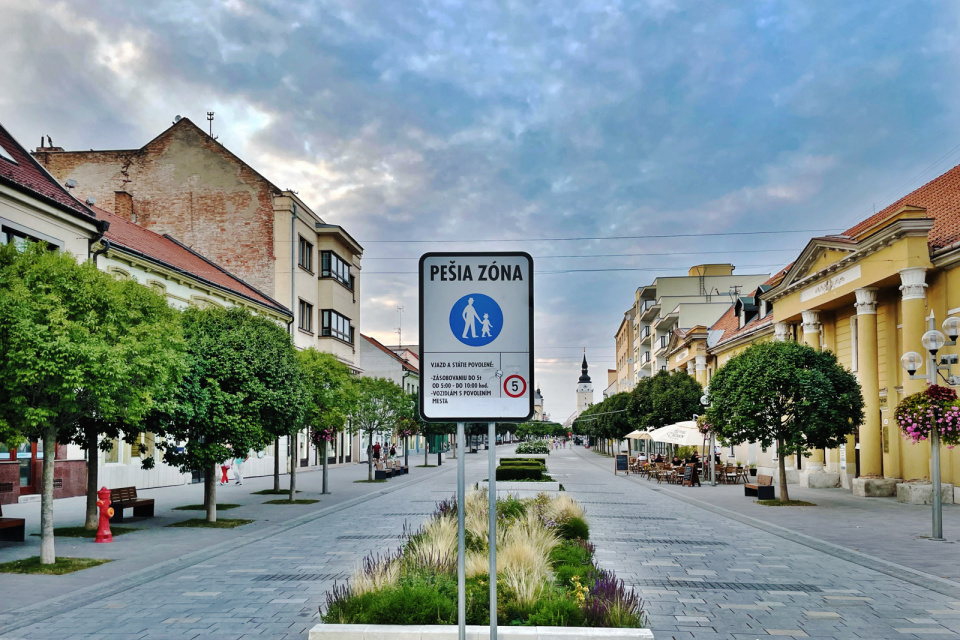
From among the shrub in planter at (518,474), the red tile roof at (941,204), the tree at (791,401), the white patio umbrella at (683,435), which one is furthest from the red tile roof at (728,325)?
the shrub in planter at (518,474)

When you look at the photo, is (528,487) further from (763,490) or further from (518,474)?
(763,490)

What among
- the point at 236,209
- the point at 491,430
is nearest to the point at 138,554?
the point at 491,430

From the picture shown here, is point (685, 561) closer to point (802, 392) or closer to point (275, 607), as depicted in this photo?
point (275, 607)

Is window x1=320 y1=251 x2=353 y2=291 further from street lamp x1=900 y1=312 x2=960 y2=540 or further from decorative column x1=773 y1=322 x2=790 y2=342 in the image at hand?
street lamp x1=900 y1=312 x2=960 y2=540

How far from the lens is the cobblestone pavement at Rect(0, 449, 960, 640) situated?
7934 millimetres

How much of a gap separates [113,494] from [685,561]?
515 inches

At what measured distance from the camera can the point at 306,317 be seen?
44.0 metres

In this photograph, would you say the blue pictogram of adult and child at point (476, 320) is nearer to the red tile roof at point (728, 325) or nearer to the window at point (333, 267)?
the window at point (333, 267)

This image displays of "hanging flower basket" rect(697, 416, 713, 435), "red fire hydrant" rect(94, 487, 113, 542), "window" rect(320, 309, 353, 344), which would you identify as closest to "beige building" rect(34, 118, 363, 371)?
"window" rect(320, 309, 353, 344)

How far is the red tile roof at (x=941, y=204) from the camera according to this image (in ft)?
77.2

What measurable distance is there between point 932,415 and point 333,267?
35.9 meters

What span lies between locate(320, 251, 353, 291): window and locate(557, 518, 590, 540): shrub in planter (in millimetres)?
34924

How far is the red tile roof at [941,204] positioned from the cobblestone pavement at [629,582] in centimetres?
1242

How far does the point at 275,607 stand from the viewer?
884cm
